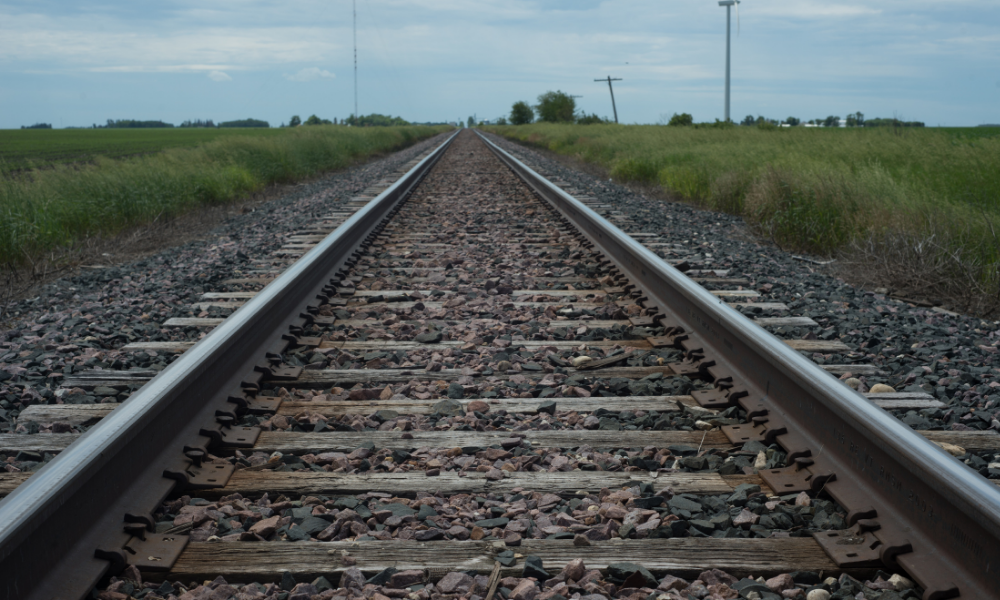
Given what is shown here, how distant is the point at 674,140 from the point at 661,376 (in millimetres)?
16114

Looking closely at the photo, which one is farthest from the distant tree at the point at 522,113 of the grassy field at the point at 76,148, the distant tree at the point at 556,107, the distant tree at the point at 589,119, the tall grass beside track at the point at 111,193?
the tall grass beside track at the point at 111,193

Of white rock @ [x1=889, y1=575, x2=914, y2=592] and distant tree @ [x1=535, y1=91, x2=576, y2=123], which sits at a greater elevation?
distant tree @ [x1=535, y1=91, x2=576, y2=123]

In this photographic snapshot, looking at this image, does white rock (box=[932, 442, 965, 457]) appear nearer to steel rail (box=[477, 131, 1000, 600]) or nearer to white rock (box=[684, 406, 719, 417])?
steel rail (box=[477, 131, 1000, 600])

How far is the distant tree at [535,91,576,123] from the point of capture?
75.6 meters

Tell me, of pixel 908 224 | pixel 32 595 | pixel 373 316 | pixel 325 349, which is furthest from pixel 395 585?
pixel 908 224

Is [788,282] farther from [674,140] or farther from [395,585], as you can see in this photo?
[674,140]

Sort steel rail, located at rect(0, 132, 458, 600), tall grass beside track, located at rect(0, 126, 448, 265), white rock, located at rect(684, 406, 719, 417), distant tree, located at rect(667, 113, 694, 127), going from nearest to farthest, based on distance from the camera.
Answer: steel rail, located at rect(0, 132, 458, 600) → white rock, located at rect(684, 406, 719, 417) → tall grass beside track, located at rect(0, 126, 448, 265) → distant tree, located at rect(667, 113, 694, 127)

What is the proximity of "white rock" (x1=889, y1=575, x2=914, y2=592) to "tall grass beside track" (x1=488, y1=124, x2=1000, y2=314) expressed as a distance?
11.4 feet

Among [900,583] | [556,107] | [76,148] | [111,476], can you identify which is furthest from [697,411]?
[556,107]

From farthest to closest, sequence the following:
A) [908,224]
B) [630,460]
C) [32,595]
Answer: [908,224]
[630,460]
[32,595]

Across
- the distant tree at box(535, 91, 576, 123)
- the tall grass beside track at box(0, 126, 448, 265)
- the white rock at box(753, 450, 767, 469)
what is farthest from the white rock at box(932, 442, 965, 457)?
the distant tree at box(535, 91, 576, 123)

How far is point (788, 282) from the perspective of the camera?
511cm

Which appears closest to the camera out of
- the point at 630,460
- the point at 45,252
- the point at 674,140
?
the point at 630,460

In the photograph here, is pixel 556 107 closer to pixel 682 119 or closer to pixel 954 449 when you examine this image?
pixel 682 119
